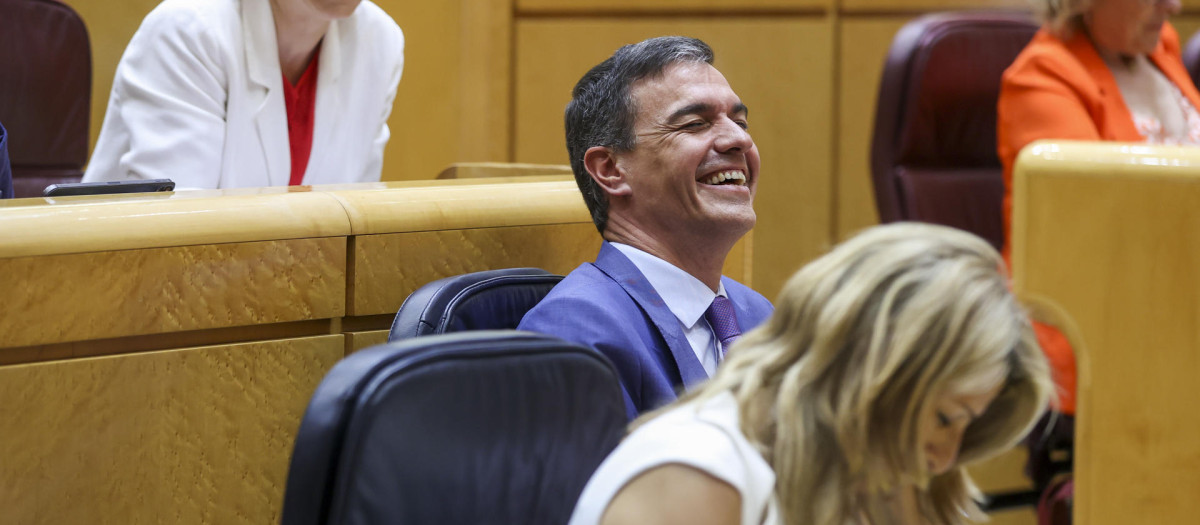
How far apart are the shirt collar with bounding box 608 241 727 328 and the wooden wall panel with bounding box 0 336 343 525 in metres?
0.31

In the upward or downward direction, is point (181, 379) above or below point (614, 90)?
below

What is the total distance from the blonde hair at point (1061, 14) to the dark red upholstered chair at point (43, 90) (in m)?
1.68

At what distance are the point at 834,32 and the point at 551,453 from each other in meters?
2.78

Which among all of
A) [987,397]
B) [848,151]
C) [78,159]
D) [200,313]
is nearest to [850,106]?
[848,151]

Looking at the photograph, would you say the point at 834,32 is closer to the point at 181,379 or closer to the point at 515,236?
the point at 515,236

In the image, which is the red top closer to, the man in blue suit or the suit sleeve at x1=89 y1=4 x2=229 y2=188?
the suit sleeve at x1=89 y1=4 x2=229 y2=188

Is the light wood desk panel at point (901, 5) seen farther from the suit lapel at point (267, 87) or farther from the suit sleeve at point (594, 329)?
the suit sleeve at point (594, 329)

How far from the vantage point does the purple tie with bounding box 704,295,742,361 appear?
1.29 meters

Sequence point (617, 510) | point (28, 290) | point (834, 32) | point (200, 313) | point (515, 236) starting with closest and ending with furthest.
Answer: point (617, 510), point (28, 290), point (200, 313), point (515, 236), point (834, 32)

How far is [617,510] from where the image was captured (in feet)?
2.30

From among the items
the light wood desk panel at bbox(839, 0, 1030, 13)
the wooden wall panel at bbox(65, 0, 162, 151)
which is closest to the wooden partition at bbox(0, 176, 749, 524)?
the wooden wall panel at bbox(65, 0, 162, 151)

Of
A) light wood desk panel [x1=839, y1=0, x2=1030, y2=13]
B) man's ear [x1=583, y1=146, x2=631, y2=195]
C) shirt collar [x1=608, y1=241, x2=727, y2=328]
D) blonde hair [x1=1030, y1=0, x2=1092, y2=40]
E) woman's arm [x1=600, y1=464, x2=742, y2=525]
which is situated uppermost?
blonde hair [x1=1030, y1=0, x2=1092, y2=40]

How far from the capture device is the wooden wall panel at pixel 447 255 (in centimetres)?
124

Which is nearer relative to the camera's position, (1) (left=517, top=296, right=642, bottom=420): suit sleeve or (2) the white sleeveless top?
(2) the white sleeveless top
